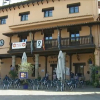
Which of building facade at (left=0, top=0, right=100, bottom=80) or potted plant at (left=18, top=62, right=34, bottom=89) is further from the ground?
building facade at (left=0, top=0, right=100, bottom=80)

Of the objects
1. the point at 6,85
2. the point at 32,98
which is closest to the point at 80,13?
the point at 6,85

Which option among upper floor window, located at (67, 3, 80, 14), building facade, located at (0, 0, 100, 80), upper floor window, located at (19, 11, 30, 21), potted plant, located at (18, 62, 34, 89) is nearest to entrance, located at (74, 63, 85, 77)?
building facade, located at (0, 0, 100, 80)

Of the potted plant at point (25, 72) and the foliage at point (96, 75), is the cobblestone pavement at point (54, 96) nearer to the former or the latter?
the potted plant at point (25, 72)

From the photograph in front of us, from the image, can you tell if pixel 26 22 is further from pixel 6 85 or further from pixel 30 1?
pixel 6 85

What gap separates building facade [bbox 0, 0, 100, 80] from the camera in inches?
762

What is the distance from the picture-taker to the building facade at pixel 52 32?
63.5 ft

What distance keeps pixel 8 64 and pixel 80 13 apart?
42.9ft

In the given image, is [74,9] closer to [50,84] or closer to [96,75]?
[96,75]

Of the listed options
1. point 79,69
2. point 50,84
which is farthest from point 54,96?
point 79,69

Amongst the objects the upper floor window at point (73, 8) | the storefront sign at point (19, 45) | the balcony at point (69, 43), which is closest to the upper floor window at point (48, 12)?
the upper floor window at point (73, 8)

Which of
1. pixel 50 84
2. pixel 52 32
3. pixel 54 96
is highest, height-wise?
pixel 52 32

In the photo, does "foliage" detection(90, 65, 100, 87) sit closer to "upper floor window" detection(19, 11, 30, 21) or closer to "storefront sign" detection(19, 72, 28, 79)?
"storefront sign" detection(19, 72, 28, 79)

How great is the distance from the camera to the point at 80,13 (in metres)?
21.0

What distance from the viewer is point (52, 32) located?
72.2 feet
